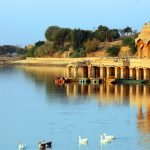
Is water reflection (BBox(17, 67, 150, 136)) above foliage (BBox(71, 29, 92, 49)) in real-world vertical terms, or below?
below

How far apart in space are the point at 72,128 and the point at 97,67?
A: 160ft

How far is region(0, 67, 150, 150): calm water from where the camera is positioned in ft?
→ 152

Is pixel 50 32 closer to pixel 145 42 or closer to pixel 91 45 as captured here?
pixel 91 45

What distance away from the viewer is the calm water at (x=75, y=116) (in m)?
46.3

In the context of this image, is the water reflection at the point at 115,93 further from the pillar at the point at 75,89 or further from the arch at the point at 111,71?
the arch at the point at 111,71

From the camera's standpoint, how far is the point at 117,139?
46594 mm

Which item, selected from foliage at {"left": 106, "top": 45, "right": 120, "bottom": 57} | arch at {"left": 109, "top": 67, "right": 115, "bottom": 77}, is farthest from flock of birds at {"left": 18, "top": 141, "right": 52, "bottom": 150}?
foliage at {"left": 106, "top": 45, "right": 120, "bottom": 57}

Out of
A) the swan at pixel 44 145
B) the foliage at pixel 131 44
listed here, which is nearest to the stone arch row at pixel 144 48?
the foliage at pixel 131 44

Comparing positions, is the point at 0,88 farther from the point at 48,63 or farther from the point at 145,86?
the point at 48,63

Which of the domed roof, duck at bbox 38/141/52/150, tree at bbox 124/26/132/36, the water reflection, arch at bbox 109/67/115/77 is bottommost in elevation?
duck at bbox 38/141/52/150

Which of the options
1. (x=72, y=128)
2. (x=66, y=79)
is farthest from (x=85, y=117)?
(x=66, y=79)

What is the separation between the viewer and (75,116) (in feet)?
190

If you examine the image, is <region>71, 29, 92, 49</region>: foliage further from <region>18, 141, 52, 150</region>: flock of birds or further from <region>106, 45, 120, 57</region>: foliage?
<region>18, 141, 52, 150</region>: flock of birds

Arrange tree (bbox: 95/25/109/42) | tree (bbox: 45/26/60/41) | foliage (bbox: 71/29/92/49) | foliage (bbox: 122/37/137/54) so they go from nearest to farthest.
Result: foliage (bbox: 122/37/137/54) → foliage (bbox: 71/29/92/49) → tree (bbox: 95/25/109/42) → tree (bbox: 45/26/60/41)
